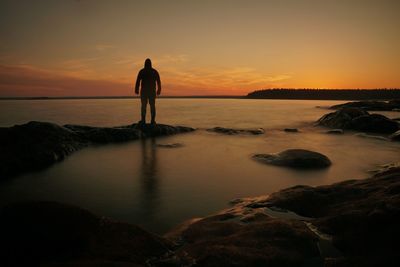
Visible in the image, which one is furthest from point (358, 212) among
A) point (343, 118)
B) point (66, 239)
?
point (343, 118)

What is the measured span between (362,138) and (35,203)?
14.2m

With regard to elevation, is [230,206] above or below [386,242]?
below

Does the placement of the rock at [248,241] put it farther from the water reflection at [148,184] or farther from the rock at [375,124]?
the rock at [375,124]

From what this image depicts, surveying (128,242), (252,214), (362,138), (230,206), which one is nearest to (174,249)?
(128,242)

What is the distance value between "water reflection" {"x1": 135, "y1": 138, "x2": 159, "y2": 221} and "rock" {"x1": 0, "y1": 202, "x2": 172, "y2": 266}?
1.22 metres

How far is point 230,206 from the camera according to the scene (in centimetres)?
446

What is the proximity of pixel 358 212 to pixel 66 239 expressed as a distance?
2928 mm

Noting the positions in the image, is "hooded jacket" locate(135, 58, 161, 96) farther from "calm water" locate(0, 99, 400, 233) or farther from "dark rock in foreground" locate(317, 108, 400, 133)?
"dark rock in foreground" locate(317, 108, 400, 133)

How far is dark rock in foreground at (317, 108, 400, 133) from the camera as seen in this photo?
615 inches

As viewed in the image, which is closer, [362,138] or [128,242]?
[128,242]

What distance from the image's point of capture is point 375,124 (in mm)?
16125

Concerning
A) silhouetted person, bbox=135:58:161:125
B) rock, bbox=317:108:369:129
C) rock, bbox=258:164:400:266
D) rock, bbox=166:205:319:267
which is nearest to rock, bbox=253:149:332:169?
rock, bbox=258:164:400:266

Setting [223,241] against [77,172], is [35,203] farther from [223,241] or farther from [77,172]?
[77,172]

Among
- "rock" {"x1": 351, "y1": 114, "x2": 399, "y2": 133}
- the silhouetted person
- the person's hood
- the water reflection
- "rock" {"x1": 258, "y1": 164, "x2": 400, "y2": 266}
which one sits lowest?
the water reflection
